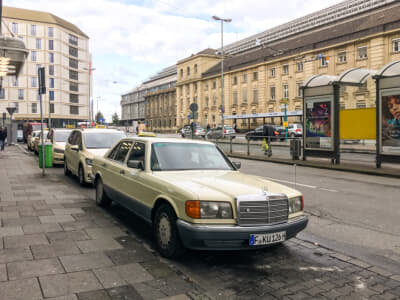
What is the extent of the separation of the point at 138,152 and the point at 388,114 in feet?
38.2

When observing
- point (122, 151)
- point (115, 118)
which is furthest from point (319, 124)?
point (115, 118)

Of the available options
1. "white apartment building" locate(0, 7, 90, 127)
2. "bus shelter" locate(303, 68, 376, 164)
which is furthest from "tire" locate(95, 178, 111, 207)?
"white apartment building" locate(0, 7, 90, 127)

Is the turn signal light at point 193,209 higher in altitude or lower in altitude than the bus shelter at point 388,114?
lower

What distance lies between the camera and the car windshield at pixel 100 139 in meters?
11.1

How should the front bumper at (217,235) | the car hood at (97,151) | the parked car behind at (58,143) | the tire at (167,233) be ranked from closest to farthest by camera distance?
the front bumper at (217,235), the tire at (167,233), the car hood at (97,151), the parked car behind at (58,143)

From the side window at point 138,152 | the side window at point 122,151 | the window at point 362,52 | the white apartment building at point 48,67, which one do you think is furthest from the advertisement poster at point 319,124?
the white apartment building at point 48,67

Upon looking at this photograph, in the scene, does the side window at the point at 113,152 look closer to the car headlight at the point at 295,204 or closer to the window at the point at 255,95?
the car headlight at the point at 295,204

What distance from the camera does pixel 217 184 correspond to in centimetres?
474

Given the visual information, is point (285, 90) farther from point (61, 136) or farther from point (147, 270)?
point (147, 270)

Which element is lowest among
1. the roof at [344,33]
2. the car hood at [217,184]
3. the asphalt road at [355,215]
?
the asphalt road at [355,215]

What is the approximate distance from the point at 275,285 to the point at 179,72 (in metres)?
88.7

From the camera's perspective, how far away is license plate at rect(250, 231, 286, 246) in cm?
422

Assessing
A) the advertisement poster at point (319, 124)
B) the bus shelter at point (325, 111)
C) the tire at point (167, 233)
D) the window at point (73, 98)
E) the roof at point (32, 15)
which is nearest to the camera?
the tire at point (167, 233)

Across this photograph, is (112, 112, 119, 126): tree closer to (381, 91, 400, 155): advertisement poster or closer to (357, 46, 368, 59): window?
(357, 46, 368, 59): window
